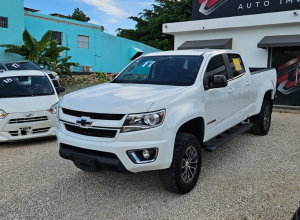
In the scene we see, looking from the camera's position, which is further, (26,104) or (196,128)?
(26,104)

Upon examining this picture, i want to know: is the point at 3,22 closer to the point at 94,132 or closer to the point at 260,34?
the point at 260,34

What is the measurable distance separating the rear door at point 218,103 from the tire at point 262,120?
5.92 ft

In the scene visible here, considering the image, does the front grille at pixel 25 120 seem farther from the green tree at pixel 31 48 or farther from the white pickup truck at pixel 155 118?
the green tree at pixel 31 48

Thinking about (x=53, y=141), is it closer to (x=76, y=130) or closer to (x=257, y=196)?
(x=76, y=130)

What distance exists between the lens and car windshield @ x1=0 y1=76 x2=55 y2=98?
6.54 meters

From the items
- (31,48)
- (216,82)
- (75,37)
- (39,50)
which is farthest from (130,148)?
(75,37)

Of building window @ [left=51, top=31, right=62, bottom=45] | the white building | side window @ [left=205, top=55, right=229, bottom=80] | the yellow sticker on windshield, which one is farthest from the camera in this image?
building window @ [left=51, top=31, right=62, bottom=45]

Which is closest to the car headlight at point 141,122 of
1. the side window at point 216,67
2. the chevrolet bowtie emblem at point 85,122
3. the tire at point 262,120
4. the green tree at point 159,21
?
the chevrolet bowtie emblem at point 85,122

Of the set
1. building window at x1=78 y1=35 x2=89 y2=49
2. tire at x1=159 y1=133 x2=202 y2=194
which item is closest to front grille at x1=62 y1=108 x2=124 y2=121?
tire at x1=159 y1=133 x2=202 y2=194

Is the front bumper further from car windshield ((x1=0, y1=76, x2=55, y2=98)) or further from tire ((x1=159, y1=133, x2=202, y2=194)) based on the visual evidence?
car windshield ((x1=0, y1=76, x2=55, y2=98))

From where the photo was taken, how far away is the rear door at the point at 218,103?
419 cm

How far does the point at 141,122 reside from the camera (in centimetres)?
328

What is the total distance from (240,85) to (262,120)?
1.73 m

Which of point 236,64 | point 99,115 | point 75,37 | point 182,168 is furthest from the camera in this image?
point 75,37
